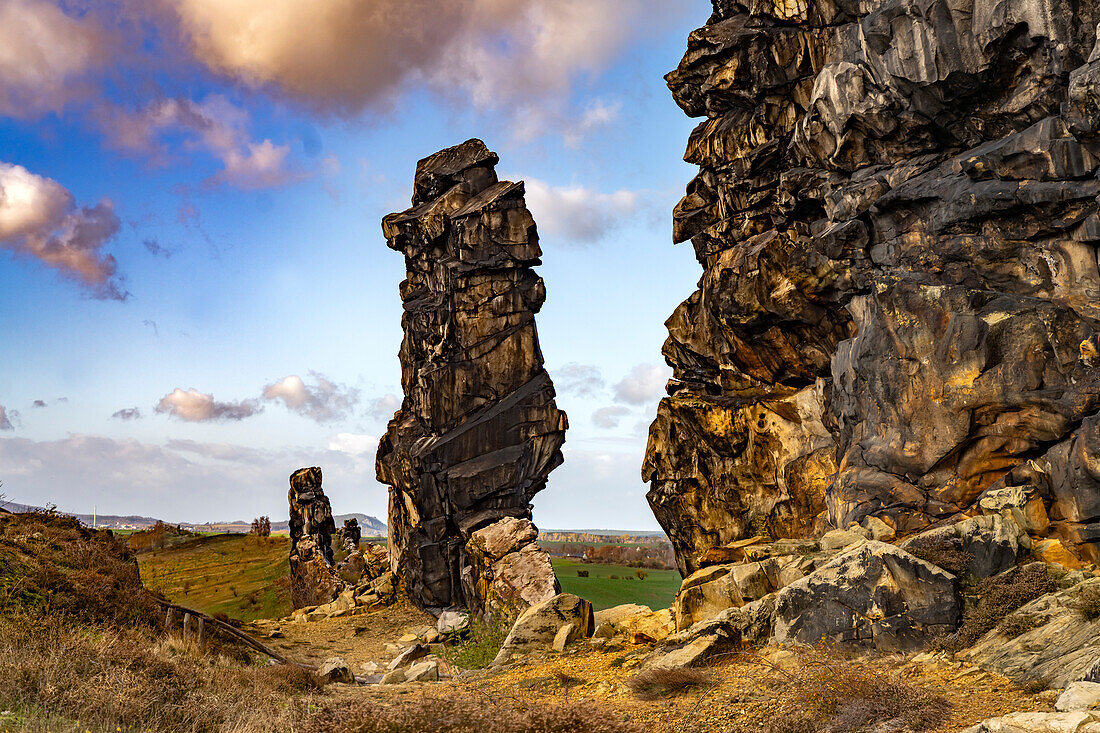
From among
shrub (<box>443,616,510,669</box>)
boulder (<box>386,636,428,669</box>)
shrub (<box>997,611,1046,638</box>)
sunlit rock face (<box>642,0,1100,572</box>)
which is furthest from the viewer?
boulder (<box>386,636,428,669</box>)

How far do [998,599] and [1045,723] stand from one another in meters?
7.60

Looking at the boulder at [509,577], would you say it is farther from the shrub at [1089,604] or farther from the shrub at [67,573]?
Result: the shrub at [1089,604]

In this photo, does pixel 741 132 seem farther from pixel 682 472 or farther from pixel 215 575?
pixel 215 575

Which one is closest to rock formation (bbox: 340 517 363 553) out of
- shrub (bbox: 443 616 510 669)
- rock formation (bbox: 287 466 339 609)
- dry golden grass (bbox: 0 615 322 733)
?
rock formation (bbox: 287 466 339 609)

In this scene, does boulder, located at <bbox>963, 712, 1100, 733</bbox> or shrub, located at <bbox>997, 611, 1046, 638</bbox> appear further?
shrub, located at <bbox>997, 611, 1046, 638</bbox>

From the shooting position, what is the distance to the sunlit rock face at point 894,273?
1959cm

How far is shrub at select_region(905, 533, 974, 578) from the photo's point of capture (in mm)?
16156

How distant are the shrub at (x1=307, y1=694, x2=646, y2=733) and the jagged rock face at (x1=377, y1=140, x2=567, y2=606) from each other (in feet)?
101

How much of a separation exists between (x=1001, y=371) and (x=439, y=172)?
119 feet

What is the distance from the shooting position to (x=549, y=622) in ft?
81.6

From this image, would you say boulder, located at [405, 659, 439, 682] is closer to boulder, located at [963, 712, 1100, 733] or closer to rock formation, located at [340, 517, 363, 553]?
boulder, located at [963, 712, 1100, 733]

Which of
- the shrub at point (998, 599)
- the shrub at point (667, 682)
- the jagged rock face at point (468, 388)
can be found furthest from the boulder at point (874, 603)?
the jagged rock face at point (468, 388)

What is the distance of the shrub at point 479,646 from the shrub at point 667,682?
10797 mm

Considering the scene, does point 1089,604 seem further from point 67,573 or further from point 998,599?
point 67,573
